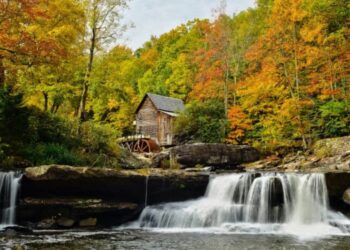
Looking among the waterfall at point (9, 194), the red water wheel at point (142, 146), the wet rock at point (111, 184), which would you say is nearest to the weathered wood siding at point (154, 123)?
the red water wheel at point (142, 146)

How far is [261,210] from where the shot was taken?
410 inches

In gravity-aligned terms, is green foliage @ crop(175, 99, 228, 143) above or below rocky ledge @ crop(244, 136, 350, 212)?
above

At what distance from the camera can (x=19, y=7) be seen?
449 inches

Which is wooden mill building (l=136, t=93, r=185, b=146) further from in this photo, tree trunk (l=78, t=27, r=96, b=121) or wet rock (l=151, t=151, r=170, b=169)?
tree trunk (l=78, t=27, r=96, b=121)

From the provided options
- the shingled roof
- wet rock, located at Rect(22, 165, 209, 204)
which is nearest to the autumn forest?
wet rock, located at Rect(22, 165, 209, 204)

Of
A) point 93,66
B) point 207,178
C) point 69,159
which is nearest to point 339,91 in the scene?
point 207,178

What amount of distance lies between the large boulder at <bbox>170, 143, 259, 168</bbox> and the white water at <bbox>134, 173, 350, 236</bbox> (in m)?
7.85

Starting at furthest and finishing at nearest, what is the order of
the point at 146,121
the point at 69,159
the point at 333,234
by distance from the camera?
the point at 146,121 < the point at 69,159 < the point at 333,234

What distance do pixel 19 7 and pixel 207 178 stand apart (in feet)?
26.6

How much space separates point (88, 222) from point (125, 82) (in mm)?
11100

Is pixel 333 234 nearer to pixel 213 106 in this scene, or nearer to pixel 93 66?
pixel 93 66

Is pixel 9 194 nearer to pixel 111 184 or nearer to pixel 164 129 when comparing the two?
pixel 111 184

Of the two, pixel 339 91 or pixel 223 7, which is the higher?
pixel 223 7

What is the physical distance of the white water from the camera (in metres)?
9.84
